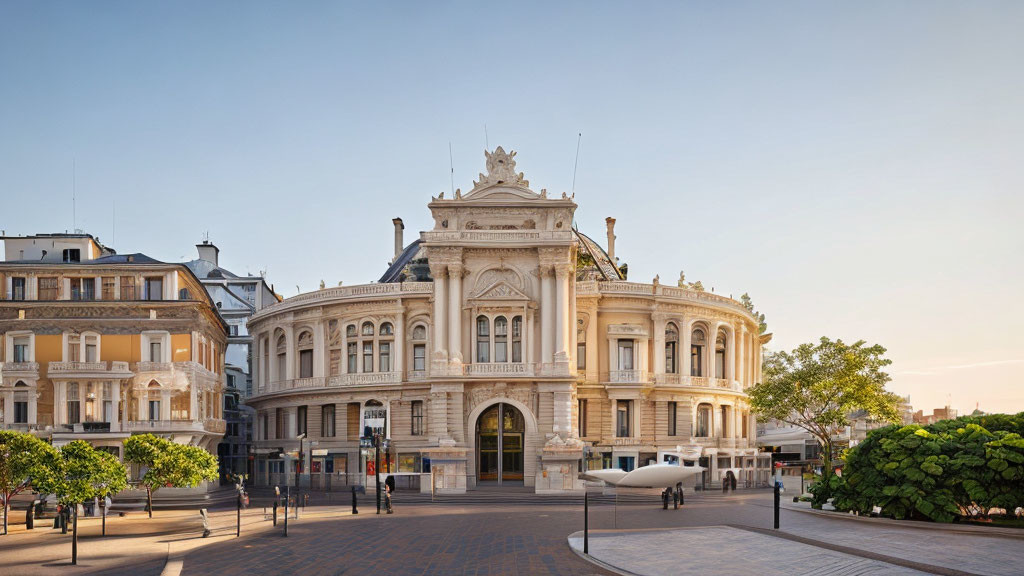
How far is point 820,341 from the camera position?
171ft

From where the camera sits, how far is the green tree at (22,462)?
38094 mm

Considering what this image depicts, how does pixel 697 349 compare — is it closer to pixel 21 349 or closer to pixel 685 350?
pixel 685 350

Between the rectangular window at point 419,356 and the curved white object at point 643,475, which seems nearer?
the curved white object at point 643,475

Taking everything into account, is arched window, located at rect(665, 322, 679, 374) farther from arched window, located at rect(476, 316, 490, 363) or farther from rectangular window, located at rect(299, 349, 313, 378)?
rectangular window, located at rect(299, 349, 313, 378)

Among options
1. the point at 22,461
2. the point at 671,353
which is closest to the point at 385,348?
the point at 671,353

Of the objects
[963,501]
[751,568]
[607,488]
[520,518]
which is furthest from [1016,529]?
[607,488]

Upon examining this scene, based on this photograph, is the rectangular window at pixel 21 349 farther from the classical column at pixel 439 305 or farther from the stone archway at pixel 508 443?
the stone archway at pixel 508 443

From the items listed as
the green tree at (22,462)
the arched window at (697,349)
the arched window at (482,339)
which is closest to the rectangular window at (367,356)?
the arched window at (482,339)

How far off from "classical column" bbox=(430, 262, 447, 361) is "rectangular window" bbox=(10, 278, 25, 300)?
991 inches

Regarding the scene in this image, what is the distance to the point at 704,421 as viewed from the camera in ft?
231

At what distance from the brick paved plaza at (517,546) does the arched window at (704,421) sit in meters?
27.6

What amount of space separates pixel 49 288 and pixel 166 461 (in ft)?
62.5

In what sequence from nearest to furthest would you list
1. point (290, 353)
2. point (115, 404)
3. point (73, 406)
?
point (115, 404) < point (73, 406) < point (290, 353)

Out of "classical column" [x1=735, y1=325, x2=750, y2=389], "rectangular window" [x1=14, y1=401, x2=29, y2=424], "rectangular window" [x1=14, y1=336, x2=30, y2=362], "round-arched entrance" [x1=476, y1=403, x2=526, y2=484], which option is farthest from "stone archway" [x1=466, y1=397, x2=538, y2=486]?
"rectangular window" [x1=14, y1=336, x2=30, y2=362]
